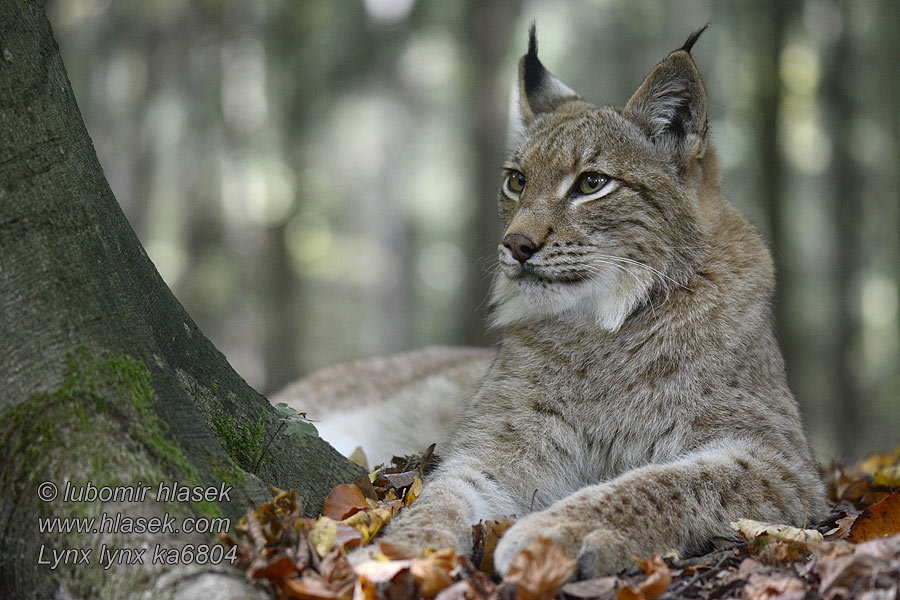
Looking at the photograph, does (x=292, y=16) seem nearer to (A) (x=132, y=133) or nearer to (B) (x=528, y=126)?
(A) (x=132, y=133)

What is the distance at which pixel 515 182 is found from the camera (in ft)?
14.8

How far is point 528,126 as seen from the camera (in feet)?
15.9

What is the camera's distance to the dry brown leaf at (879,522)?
3.33m

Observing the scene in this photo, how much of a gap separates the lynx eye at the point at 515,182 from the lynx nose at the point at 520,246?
2.00 ft

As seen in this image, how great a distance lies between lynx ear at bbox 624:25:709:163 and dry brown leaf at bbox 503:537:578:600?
2.27 meters

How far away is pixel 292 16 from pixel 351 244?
13.6 meters

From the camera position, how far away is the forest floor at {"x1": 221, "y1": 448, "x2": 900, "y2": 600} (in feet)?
8.09

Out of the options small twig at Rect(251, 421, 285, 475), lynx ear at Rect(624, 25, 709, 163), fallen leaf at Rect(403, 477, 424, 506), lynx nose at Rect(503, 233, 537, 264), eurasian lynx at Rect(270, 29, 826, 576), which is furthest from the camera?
lynx ear at Rect(624, 25, 709, 163)

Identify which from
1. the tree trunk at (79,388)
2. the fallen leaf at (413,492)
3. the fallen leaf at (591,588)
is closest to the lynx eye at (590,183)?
the fallen leaf at (413,492)

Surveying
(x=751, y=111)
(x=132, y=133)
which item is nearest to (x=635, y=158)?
(x=751, y=111)

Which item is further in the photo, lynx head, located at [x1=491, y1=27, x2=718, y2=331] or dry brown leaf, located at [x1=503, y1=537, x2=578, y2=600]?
lynx head, located at [x1=491, y1=27, x2=718, y2=331]

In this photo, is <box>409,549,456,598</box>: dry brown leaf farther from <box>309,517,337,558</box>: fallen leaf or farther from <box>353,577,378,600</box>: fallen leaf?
<box>309,517,337,558</box>: fallen leaf

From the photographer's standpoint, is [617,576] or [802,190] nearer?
[617,576]

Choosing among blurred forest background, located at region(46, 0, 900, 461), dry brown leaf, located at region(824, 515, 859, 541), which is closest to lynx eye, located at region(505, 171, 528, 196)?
dry brown leaf, located at region(824, 515, 859, 541)
